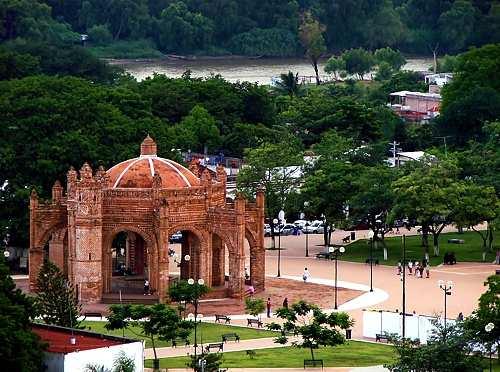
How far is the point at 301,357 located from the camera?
87.9 m

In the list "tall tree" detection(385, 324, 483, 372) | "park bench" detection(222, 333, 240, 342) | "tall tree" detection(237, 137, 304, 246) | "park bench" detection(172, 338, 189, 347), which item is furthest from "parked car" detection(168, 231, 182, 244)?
"tall tree" detection(385, 324, 483, 372)

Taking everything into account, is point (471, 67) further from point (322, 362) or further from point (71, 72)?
point (322, 362)

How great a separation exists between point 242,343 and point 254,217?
13.1 meters

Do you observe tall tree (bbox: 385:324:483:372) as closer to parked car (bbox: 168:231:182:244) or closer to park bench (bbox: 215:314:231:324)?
park bench (bbox: 215:314:231:324)

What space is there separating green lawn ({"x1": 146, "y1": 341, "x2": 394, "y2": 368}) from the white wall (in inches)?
188

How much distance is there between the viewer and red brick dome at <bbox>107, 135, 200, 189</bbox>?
102 m

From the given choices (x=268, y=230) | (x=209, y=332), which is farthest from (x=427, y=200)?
(x=209, y=332)

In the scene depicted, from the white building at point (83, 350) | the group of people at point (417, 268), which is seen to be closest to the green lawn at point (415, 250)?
the group of people at point (417, 268)

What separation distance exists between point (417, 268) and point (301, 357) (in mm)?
20202

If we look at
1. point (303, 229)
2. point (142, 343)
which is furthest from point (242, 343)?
point (303, 229)

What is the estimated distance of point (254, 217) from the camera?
341 feet

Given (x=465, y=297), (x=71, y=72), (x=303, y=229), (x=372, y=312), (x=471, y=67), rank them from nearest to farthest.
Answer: (x=372, y=312) → (x=465, y=297) → (x=303, y=229) → (x=471, y=67) → (x=71, y=72)

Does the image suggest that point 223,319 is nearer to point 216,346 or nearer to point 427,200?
point 216,346

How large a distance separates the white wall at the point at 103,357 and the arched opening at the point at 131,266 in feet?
72.6
